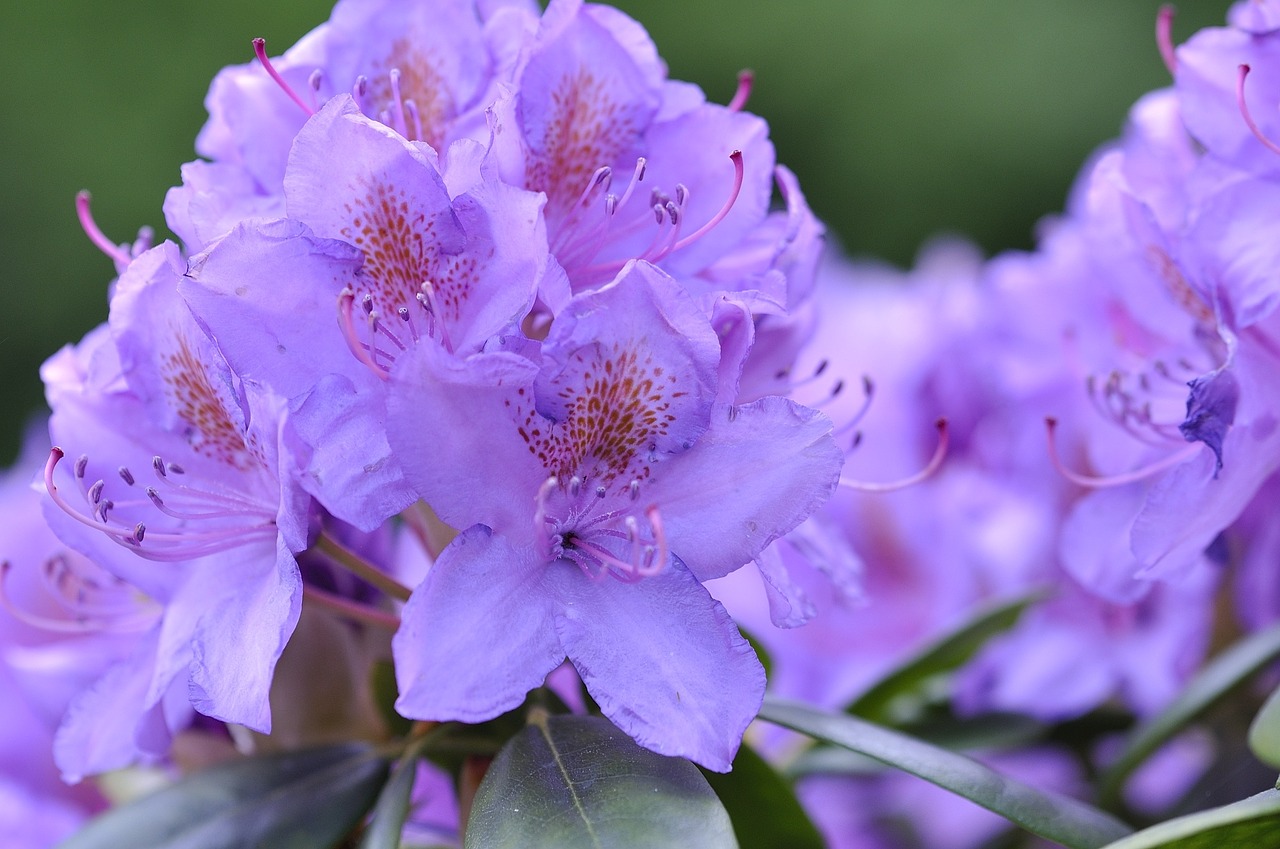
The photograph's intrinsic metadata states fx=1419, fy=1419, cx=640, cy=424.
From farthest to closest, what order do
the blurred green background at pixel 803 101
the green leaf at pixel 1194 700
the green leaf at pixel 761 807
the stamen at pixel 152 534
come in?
the blurred green background at pixel 803 101 < the green leaf at pixel 1194 700 < the green leaf at pixel 761 807 < the stamen at pixel 152 534

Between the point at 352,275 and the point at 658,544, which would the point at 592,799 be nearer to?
the point at 658,544

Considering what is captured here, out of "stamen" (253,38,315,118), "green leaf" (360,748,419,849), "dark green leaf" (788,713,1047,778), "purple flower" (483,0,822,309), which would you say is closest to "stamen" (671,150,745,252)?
"purple flower" (483,0,822,309)

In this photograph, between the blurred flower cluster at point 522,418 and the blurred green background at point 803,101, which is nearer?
the blurred flower cluster at point 522,418

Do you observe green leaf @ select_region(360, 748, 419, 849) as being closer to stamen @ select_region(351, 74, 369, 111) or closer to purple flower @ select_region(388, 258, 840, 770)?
purple flower @ select_region(388, 258, 840, 770)

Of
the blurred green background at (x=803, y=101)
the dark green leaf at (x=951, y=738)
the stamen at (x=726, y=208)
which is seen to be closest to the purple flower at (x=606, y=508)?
the stamen at (x=726, y=208)

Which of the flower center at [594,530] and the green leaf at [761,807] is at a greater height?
the flower center at [594,530]

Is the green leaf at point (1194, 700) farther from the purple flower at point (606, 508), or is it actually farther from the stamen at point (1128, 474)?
the purple flower at point (606, 508)

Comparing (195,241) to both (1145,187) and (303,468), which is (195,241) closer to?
(303,468)
